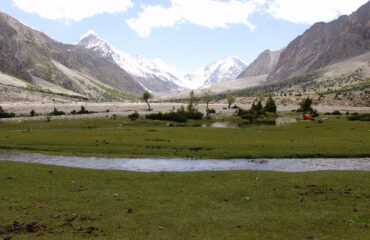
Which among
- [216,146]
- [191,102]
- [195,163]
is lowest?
[195,163]

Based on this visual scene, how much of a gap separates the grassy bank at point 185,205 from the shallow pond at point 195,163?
12.7 ft

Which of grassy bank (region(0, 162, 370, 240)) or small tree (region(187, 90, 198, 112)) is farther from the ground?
small tree (region(187, 90, 198, 112))

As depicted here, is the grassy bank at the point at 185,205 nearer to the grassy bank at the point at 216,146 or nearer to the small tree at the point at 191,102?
the grassy bank at the point at 216,146

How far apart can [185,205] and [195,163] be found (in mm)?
13885

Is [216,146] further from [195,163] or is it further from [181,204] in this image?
[181,204]

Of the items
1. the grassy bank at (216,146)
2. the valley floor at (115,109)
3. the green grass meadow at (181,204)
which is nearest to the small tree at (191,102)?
the valley floor at (115,109)

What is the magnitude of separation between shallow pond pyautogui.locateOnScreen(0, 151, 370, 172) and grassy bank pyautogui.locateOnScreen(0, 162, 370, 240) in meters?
3.89

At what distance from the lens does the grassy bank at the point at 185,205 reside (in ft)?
43.7

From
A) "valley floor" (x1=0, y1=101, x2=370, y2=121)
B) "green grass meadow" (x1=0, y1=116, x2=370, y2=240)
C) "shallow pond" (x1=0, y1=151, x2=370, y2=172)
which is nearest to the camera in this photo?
"green grass meadow" (x1=0, y1=116, x2=370, y2=240)

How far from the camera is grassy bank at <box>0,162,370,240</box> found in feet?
43.7

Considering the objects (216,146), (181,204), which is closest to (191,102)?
(216,146)

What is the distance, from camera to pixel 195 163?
1203 inches

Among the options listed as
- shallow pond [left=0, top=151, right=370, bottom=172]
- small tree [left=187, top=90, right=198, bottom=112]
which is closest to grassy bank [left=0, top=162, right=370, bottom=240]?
shallow pond [left=0, top=151, right=370, bottom=172]

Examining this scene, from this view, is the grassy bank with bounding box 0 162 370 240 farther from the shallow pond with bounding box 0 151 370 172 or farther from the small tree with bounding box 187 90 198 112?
the small tree with bounding box 187 90 198 112
